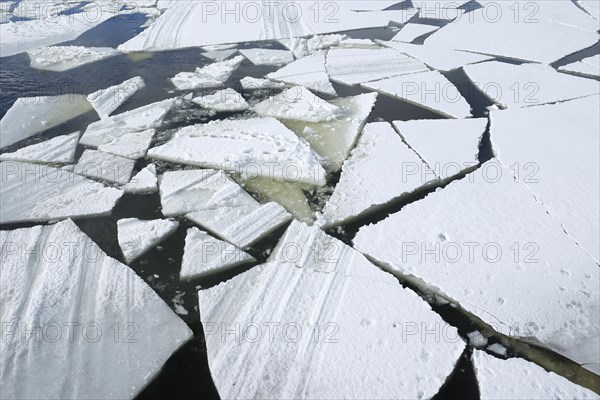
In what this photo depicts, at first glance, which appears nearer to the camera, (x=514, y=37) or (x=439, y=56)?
(x=439, y=56)

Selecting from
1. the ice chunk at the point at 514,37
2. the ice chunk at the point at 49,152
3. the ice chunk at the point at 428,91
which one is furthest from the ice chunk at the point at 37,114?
the ice chunk at the point at 514,37

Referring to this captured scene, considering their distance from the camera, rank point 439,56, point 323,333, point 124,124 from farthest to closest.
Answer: point 439,56, point 124,124, point 323,333

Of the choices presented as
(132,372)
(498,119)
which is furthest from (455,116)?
(132,372)

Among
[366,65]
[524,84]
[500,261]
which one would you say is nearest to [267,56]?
[366,65]

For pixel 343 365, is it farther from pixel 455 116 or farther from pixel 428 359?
pixel 455 116

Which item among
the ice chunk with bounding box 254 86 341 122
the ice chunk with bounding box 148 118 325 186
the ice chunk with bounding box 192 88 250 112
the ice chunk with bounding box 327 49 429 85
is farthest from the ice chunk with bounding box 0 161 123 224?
the ice chunk with bounding box 327 49 429 85

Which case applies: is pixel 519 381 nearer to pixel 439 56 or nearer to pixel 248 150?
pixel 248 150

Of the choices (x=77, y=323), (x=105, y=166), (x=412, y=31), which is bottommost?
(x=77, y=323)
